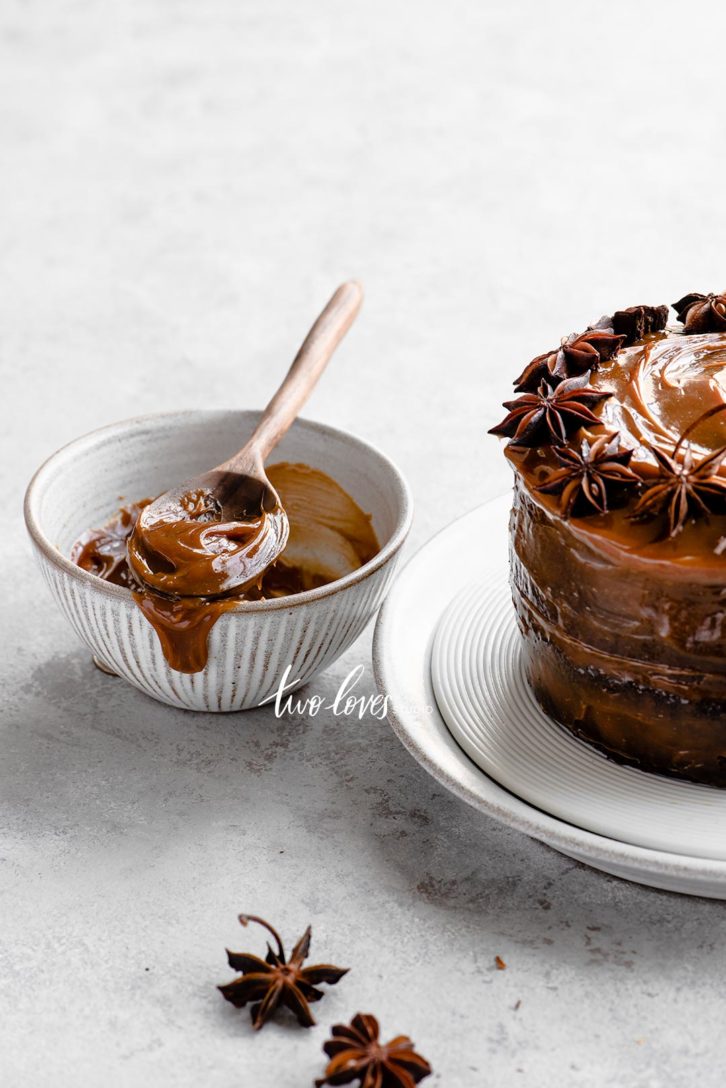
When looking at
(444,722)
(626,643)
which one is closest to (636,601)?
(626,643)

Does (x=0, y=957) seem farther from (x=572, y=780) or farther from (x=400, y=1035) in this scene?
(x=572, y=780)

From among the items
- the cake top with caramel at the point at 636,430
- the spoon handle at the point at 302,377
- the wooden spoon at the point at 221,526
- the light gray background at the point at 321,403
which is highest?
the cake top with caramel at the point at 636,430

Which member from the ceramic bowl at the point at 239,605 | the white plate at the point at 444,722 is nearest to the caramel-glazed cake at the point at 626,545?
the white plate at the point at 444,722

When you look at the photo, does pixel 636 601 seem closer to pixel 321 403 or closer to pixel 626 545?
pixel 626 545

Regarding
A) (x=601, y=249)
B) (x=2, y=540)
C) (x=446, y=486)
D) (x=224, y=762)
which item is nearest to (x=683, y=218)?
(x=601, y=249)

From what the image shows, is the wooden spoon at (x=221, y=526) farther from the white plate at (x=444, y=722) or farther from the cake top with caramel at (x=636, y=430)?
the cake top with caramel at (x=636, y=430)

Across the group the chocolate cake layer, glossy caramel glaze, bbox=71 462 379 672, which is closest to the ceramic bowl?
glossy caramel glaze, bbox=71 462 379 672
